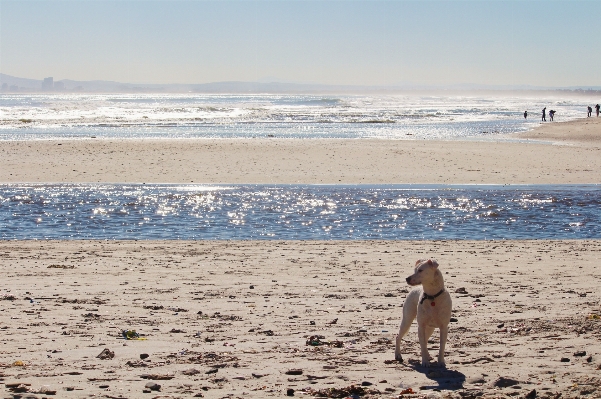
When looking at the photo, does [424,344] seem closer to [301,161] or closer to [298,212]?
[298,212]

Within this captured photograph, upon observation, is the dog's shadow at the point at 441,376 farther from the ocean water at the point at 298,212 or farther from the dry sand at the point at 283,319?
the ocean water at the point at 298,212

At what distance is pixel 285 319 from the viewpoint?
8.12 metres

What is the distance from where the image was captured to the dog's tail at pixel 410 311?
6723mm

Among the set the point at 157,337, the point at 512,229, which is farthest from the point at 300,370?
the point at 512,229

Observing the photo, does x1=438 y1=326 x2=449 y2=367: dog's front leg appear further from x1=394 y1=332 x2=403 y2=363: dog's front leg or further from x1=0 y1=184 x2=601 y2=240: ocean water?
x1=0 y1=184 x2=601 y2=240: ocean water

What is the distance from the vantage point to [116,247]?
13.1 metres

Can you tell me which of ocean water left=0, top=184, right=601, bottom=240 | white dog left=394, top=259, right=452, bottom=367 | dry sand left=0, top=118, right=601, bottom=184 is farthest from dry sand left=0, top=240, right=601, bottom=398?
dry sand left=0, top=118, right=601, bottom=184

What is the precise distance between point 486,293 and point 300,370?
3929 mm

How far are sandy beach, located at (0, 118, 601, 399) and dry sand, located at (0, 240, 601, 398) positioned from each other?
2 centimetres

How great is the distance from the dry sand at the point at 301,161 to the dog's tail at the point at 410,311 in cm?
1535

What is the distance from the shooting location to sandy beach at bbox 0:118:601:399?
237 inches

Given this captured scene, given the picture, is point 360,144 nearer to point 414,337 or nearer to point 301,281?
point 301,281

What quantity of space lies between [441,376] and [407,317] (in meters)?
0.72

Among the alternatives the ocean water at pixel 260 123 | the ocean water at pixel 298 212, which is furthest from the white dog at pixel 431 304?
the ocean water at pixel 260 123
